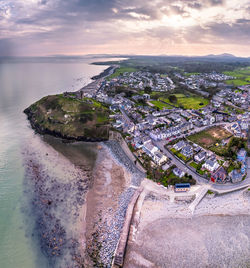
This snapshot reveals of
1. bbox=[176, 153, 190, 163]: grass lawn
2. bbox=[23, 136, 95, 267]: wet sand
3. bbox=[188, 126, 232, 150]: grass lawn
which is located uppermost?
bbox=[188, 126, 232, 150]: grass lawn

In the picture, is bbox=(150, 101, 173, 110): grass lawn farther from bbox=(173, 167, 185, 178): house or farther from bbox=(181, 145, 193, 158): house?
bbox=(173, 167, 185, 178): house

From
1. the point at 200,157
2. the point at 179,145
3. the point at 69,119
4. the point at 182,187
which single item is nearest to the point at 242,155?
the point at 200,157

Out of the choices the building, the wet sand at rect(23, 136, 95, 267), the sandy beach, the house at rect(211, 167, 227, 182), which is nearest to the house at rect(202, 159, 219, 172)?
the house at rect(211, 167, 227, 182)

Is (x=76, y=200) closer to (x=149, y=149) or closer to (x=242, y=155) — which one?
(x=149, y=149)

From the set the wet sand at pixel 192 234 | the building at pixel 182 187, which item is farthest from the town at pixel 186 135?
the wet sand at pixel 192 234

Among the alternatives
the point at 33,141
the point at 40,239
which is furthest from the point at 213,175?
the point at 33,141

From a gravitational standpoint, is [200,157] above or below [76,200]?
above

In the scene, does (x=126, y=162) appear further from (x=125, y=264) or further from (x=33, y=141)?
(x=33, y=141)
